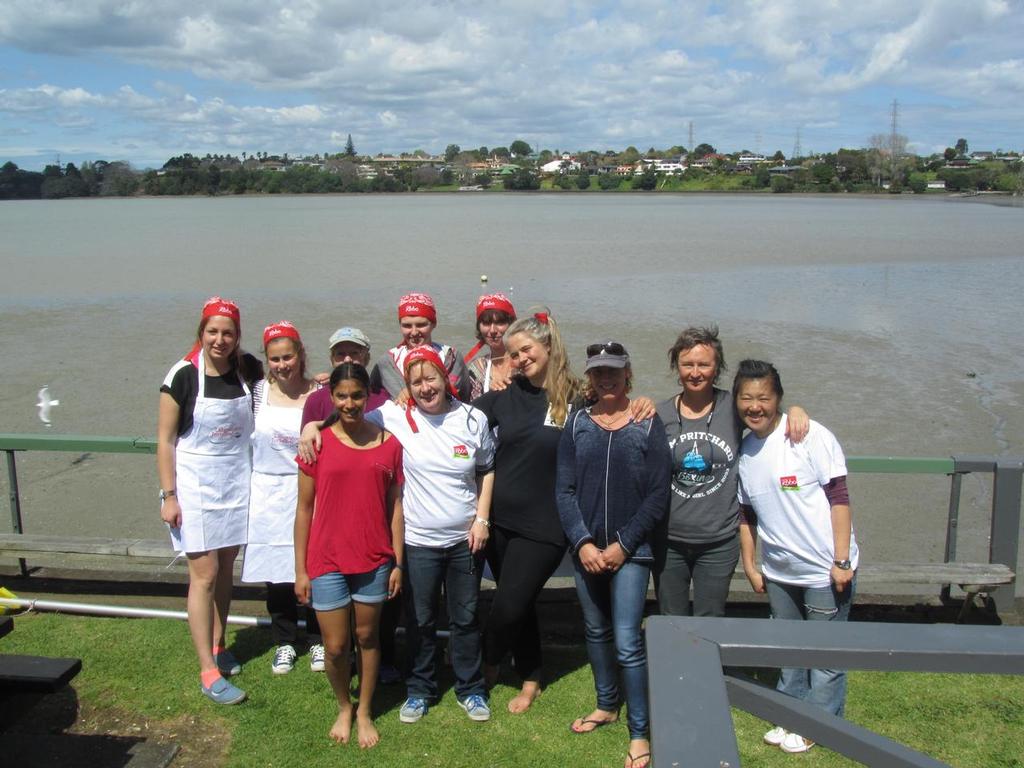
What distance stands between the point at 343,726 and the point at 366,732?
0.34ft

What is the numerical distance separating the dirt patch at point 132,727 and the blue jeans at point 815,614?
2.40 meters

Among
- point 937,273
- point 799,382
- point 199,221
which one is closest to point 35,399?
point 799,382

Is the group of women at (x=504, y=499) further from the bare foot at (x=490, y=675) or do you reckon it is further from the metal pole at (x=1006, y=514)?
the metal pole at (x=1006, y=514)

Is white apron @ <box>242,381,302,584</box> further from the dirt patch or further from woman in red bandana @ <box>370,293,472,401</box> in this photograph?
the dirt patch

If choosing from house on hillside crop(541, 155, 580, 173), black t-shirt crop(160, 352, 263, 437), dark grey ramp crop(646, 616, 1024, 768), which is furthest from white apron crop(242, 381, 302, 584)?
house on hillside crop(541, 155, 580, 173)

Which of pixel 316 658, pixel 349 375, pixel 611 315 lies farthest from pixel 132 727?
pixel 611 315

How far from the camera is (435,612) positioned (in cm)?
412

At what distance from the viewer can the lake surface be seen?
28.6ft

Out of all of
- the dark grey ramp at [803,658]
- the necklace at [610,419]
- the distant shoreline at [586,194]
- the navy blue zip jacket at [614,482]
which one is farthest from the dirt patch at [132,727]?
the distant shoreline at [586,194]

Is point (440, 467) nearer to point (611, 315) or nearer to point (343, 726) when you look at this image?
point (343, 726)

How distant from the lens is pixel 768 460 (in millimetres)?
3717

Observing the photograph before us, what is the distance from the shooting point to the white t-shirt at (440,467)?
155 inches

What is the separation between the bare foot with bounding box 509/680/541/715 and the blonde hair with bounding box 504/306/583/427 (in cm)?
130

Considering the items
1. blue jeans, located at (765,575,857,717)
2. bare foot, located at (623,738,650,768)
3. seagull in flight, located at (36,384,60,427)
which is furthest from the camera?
seagull in flight, located at (36,384,60,427)
